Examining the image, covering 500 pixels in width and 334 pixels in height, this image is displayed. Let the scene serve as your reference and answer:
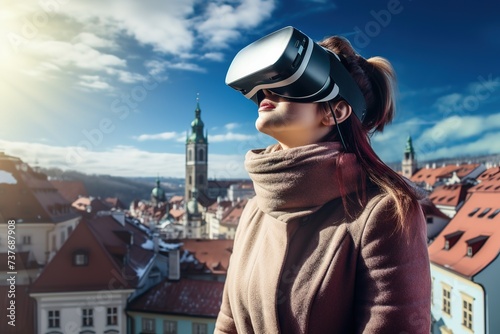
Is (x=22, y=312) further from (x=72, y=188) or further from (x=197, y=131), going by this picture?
(x=197, y=131)

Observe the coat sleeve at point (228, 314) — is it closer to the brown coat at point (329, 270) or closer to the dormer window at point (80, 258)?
the brown coat at point (329, 270)

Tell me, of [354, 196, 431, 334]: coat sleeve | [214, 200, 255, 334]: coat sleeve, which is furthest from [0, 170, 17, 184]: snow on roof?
[354, 196, 431, 334]: coat sleeve

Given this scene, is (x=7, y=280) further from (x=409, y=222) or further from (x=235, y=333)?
(x=409, y=222)

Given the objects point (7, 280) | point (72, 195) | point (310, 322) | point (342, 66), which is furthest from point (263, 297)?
point (72, 195)

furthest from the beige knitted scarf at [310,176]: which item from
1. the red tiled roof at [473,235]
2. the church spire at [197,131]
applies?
the church spire at [197,131]

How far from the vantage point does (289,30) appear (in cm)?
73

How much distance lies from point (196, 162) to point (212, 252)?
30.2 m

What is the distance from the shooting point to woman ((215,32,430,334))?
0.66 m

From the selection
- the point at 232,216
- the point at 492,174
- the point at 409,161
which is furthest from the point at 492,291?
the point at 409,161

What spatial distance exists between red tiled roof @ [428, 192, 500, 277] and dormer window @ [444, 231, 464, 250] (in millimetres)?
37

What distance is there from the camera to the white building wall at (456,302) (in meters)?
5.37

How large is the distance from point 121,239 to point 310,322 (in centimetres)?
966

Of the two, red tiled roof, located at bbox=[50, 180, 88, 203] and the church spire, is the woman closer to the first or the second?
red tiled roof, located at bbox=[50, 180, 88, 203]

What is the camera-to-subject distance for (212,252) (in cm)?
1350
